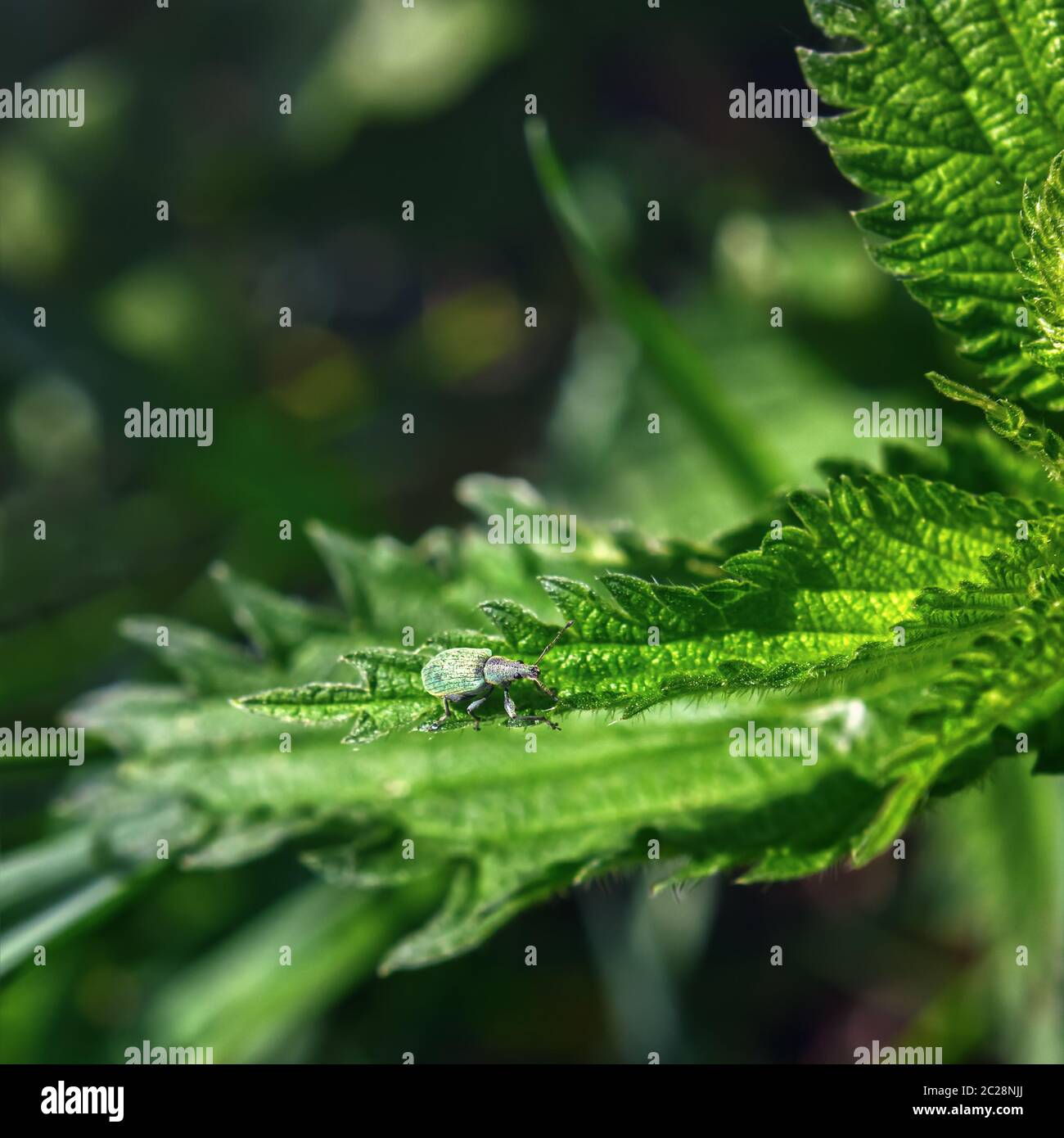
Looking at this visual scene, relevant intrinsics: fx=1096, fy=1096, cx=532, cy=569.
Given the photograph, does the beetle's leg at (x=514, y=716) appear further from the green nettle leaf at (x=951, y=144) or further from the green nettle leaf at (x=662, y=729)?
the green nettle leaf at (x=951, y=144)

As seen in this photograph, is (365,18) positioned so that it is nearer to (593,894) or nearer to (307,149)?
(307,149)

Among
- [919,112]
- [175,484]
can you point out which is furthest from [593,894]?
[919,112]

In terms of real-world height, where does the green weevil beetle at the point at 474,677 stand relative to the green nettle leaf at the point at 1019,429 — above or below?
below

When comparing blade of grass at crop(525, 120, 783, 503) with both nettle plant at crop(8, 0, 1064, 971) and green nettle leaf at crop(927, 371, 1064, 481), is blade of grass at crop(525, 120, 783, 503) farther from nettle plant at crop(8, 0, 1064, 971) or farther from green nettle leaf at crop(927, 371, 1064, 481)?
green nettle leaf at crop(927, 371, 1064, 481)

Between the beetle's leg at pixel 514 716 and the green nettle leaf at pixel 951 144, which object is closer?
the beetle's leg at pixel 514 716

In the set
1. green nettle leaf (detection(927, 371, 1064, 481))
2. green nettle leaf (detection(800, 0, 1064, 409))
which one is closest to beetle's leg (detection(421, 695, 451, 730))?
green nettle leaf (detection(927, 371, 1064, 481))

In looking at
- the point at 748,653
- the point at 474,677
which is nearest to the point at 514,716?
the point at 474,677

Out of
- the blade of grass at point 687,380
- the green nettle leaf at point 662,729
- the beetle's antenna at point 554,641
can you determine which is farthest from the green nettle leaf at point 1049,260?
the blade of grass at point 687,380

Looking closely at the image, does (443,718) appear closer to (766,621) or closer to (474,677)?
(474,677)
